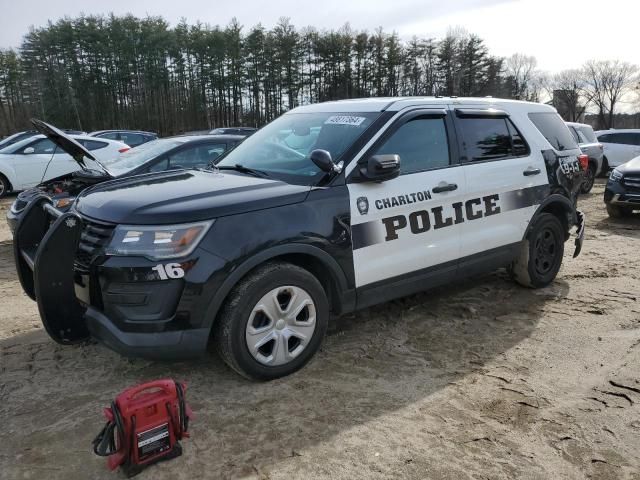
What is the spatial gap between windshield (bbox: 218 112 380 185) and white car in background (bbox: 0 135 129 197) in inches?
345

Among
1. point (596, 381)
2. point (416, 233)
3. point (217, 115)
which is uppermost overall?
point (217, 115)

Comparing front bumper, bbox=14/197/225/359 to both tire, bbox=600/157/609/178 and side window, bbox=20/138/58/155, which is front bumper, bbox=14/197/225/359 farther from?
tire, bbox=600/157/609/178

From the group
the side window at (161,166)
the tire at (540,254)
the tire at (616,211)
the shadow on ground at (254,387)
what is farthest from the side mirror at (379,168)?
the tire at (616,211)

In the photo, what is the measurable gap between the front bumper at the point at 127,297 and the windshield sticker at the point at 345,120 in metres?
1.60

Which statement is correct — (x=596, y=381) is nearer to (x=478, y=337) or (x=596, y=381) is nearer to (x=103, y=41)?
(x=478, y=337)

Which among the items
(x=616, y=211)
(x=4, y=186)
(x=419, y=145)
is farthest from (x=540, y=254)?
(x=4, y=186)

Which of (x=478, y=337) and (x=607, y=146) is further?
(x=607, y=146)

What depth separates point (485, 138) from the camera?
14.9ft

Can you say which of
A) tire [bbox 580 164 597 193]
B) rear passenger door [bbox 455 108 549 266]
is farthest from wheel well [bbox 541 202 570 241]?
tire [bbox 580 164 597 193]

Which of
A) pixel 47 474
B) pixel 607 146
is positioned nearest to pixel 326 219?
pixel 47 474

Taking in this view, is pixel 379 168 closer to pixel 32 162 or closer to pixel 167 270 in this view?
pixel 167 270

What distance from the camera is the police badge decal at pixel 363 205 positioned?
11.7ft

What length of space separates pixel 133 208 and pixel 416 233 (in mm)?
2048

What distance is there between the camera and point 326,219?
3.41 metres
